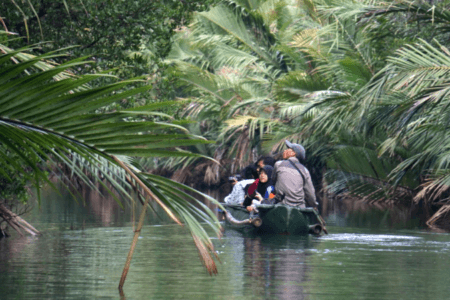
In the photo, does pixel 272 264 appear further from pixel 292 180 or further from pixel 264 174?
pixel 264 174

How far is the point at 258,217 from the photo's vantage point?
52.2 ft

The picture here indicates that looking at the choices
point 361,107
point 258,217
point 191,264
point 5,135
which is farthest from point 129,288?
point 361,107

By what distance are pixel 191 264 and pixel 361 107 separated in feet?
28.5

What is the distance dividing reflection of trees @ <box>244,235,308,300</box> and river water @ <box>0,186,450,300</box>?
0.4 inches

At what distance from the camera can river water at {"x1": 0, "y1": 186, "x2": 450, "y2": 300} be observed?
831 centimetres

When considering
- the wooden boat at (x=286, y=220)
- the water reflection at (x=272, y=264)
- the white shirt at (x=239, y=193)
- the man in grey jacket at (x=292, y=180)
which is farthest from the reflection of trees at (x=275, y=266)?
the white shirt at (x=239, y=193)

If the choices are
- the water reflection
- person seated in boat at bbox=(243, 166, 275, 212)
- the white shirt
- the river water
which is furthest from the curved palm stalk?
the white shirt

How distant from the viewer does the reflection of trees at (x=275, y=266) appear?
8367 mm

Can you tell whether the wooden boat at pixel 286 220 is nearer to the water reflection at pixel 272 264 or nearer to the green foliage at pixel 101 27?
the water reflection at pixel 272 264

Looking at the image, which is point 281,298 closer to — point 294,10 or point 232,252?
point 232,252

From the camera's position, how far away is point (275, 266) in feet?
34.8

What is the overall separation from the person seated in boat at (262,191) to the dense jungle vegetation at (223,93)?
5.63 feet

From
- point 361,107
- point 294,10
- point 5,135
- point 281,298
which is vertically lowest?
point 281,298

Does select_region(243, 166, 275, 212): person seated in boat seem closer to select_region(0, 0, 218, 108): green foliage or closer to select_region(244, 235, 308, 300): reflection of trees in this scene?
select_region(244, 235, 308, 300): reflection of trees
